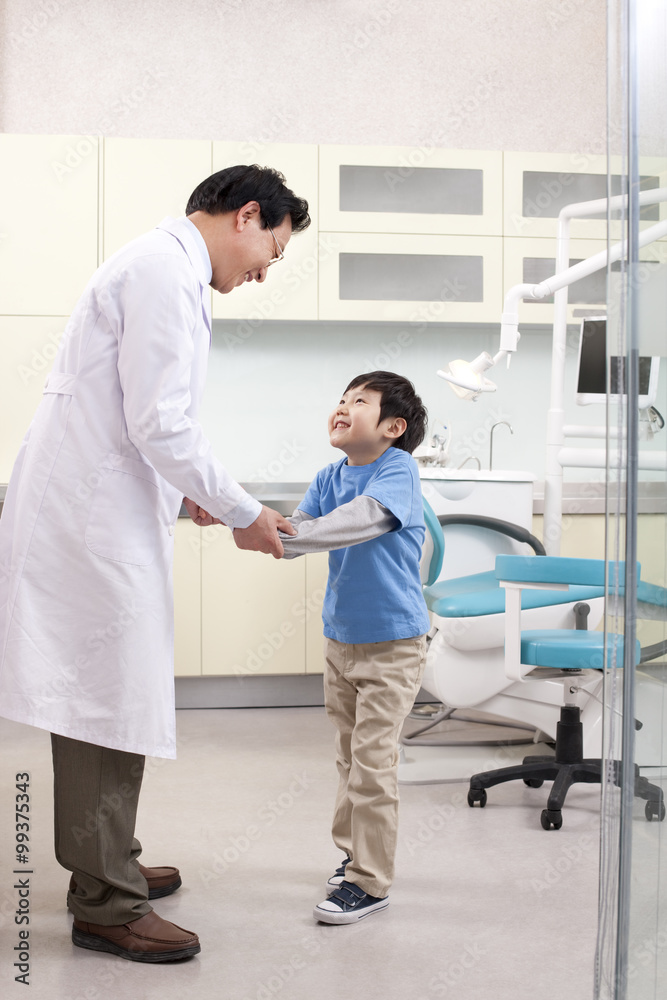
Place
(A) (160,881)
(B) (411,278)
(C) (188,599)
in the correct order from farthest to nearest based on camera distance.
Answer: (B) (411,278), (C) (188,599), (A) (160,881)

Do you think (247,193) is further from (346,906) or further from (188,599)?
(188,599)

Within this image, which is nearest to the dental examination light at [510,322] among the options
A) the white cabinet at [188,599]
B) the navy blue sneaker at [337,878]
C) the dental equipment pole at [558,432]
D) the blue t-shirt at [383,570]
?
the dental equipment pole at [558,432]

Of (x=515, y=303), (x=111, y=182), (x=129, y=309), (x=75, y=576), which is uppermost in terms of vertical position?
(x=111, y=182)

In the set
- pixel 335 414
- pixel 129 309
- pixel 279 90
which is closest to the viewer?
pixel 129 309

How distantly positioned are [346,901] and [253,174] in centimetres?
135

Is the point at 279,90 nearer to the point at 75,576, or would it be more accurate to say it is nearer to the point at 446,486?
the point at 446,486

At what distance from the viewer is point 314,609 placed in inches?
139

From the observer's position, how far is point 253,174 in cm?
165

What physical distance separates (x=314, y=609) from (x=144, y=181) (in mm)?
1747

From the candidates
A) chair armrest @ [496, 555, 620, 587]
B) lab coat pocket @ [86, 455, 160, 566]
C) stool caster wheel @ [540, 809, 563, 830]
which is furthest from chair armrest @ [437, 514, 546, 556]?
lab coat pocket @ [86, 455, 160, 566]

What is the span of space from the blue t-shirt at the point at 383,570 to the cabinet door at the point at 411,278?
1977 mm

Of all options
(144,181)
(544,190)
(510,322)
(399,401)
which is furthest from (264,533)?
(544,190)

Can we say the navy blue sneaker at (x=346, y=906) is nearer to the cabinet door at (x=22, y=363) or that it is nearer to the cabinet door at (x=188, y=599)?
the cabinet door at (x=188, y=599)

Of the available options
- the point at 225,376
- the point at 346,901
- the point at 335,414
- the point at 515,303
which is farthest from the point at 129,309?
the point at 225,376
